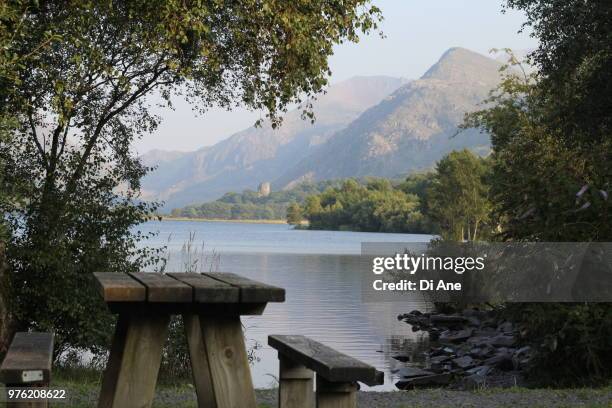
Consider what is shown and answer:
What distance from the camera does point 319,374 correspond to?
225 inches

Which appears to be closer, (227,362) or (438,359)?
(227,362)

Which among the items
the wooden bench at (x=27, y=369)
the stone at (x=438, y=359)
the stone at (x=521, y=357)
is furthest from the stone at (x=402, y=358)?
the wooden bench at (x=27, y=369)

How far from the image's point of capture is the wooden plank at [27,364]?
5949mm

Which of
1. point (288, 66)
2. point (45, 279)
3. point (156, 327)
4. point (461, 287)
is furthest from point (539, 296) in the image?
point (461, 287)

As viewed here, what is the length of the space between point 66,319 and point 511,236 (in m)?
7.23

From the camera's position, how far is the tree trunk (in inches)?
477

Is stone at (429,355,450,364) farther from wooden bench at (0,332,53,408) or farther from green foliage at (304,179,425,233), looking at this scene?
green foliage at (304,179,425,233)

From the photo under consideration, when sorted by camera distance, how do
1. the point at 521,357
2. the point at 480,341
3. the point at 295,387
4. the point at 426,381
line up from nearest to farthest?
the point at 295,387 → the point at 426,381 → the point at 521,357 → the point at 480,341

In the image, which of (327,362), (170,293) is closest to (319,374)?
(327,362)

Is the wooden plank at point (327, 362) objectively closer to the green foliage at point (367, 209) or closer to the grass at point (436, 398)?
the grass at point (436, 398)

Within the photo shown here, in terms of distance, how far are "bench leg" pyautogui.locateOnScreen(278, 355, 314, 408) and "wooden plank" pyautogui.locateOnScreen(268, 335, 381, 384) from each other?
136mm

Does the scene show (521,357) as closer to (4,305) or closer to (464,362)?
(464,362)

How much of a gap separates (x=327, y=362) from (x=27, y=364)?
81.6 inches

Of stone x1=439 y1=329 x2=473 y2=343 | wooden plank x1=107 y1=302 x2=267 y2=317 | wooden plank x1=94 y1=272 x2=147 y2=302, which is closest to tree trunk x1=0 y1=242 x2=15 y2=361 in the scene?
wooden plank x1=107 y1=302 x2=267 y2=317
